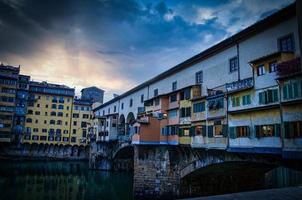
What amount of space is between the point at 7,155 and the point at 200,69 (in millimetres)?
64102

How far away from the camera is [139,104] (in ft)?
147

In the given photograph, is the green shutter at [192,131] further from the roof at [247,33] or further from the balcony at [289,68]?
the balcony at [289,68]

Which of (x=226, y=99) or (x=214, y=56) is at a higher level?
(x=214, y=56)

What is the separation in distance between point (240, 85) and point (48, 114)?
69.2 m

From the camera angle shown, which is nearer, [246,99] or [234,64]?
[246,99]

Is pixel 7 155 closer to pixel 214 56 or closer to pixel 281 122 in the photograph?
pixel 214 56

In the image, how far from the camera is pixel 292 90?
572 inches

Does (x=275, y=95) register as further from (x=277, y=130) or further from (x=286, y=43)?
(x=286, y=43)

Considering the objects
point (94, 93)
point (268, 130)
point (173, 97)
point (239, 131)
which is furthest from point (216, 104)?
point (94, 93)

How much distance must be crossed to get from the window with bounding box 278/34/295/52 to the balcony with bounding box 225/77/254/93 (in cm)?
312

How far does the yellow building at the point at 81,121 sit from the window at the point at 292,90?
69283 mm

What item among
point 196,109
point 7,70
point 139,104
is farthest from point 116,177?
point 7,70

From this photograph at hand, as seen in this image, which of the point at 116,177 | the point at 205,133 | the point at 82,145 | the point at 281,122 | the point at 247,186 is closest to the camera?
the point at 281,122

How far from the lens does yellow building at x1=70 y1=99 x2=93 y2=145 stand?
78812 mm
